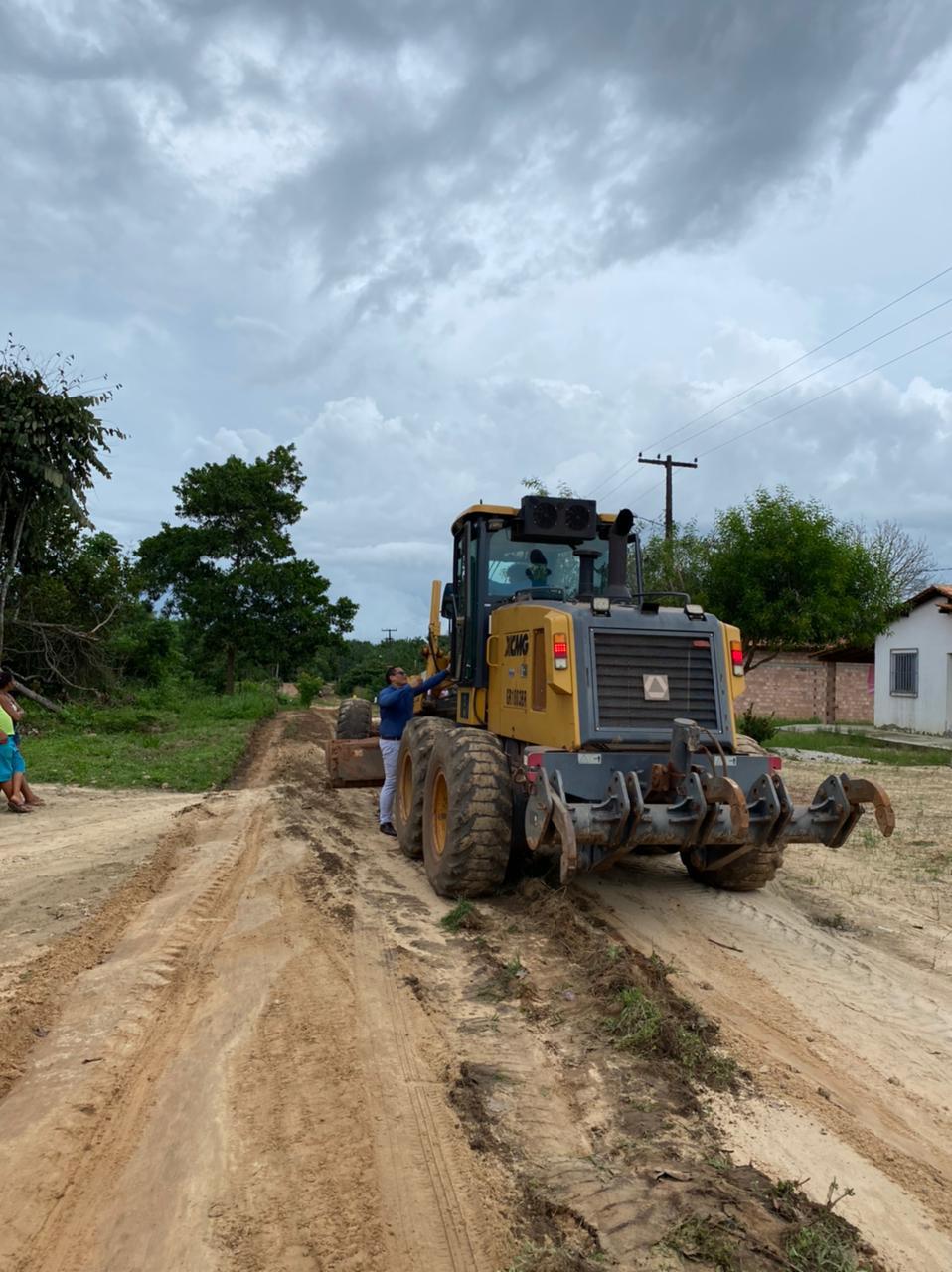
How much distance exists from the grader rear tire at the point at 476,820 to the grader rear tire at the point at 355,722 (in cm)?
568

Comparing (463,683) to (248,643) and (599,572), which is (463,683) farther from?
(248,643)

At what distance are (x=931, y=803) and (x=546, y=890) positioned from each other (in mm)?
7302

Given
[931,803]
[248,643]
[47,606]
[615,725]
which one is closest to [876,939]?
[615,725]

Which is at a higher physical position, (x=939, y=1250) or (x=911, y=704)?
(x=911, y=704)

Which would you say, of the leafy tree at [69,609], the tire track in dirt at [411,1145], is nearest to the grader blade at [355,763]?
the tire track in dirt at [411,1145]

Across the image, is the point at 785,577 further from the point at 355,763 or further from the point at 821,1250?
the point at 821,1250

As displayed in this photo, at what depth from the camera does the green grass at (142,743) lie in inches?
525

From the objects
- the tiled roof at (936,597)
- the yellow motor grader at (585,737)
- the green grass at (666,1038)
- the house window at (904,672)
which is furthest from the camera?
the house window at (904,672)

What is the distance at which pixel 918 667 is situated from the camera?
22.8 metres

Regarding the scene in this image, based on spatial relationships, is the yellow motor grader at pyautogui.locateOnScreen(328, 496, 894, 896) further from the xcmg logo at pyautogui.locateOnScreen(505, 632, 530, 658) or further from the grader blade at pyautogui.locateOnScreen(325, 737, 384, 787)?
the grader blade at pyautogui.locateOnScreen(325, 737, 384, 787)

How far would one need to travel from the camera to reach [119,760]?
48.4 ft

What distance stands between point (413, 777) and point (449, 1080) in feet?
14.5

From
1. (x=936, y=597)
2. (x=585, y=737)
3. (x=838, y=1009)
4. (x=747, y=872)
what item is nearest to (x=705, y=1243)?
(x=838, y=1009)

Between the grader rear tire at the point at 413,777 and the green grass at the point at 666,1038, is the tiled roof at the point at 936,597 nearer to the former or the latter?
the grader rear tire at the point at 413,777
